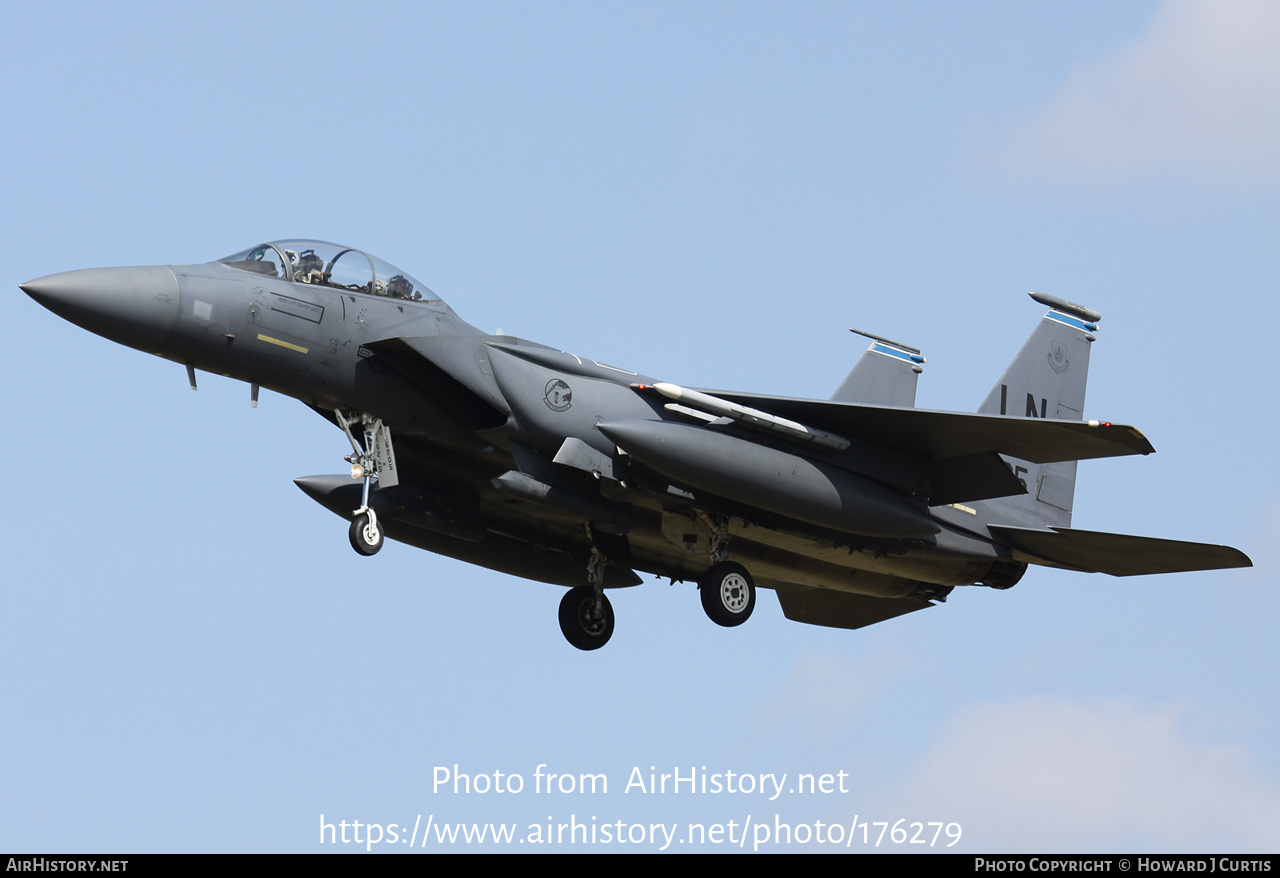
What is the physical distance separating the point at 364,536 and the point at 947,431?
645cm

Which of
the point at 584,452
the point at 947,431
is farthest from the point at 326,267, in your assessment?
the point at 947,431

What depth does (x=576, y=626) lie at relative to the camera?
1906 cm

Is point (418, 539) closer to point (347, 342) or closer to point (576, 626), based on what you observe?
point (576, 626)

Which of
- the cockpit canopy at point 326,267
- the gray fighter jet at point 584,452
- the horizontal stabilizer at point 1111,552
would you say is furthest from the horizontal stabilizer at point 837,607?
the cockpit canopy at point 326,267

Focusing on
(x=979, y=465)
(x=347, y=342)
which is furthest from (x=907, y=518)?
(x=347, y=342)

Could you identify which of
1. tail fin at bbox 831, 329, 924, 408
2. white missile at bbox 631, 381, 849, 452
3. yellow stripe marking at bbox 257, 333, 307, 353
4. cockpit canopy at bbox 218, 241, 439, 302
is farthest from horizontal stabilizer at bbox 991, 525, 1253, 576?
yellow stripe marking at bbox 257, 333, 307, 353

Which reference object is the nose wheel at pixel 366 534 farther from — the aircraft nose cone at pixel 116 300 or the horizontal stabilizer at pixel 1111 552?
the horizontal stabilizer at pixel 1111 552

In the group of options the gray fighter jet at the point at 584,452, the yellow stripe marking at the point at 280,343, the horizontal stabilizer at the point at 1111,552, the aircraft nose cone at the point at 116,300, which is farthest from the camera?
the horizontal stabilizer at the point at 1111,552

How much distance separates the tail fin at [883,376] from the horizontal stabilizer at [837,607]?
2.68 m

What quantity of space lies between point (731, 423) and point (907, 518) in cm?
239

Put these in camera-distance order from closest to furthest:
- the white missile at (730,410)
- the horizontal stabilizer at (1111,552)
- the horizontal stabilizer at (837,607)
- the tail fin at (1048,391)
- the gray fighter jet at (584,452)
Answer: the gray fighter jet at (584,452) → the white missile at (730,410) → the horizontal stabilizer at (1111,552) → the tail fin at (1048,391) → the horizontal stabilizer at (837,607)

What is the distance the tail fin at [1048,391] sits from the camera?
2036 cm

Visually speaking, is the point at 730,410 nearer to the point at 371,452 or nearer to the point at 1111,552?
the point at 371,452

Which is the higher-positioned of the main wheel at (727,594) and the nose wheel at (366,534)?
the nose wheel at (366,534)
